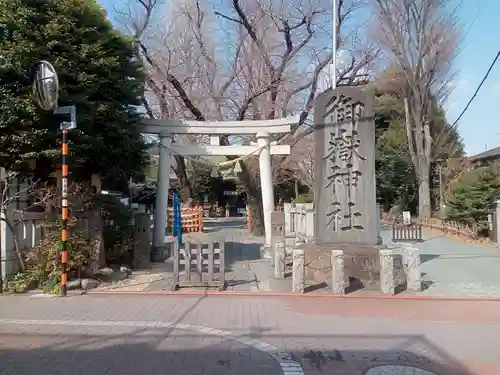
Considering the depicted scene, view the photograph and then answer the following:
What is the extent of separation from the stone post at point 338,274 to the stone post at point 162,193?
6850mm

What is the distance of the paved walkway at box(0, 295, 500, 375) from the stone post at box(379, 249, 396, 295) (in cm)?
48

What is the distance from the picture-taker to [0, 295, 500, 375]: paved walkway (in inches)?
212

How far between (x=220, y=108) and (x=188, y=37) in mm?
3765

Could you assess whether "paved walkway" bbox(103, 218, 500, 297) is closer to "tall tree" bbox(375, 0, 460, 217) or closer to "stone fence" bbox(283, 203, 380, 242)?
"stone fence" bbox(283, 203, 380, 242)

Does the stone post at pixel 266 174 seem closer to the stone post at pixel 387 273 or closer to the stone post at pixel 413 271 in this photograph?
the stone post at pixel 413 271

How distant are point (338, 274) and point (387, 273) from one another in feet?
3.09

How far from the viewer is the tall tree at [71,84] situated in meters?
9.47

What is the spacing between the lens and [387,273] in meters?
9.53

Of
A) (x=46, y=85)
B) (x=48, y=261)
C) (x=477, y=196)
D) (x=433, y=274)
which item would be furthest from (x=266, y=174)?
(x=477, y=196)

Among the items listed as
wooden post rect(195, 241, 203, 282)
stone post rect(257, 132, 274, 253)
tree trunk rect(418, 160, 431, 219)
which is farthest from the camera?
tree trunk rect(418, 160, 431, 219)

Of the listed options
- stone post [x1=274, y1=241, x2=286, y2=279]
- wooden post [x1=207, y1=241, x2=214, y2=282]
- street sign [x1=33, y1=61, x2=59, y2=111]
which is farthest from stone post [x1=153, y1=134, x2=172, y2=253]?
street sign [x1=33, y1=61, x2=59, y2=111]

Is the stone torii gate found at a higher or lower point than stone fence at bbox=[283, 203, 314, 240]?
higher

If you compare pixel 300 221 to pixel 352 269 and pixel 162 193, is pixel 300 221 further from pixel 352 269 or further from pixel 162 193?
pixel 352 269

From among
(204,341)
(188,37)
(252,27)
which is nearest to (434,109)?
(252,27)
